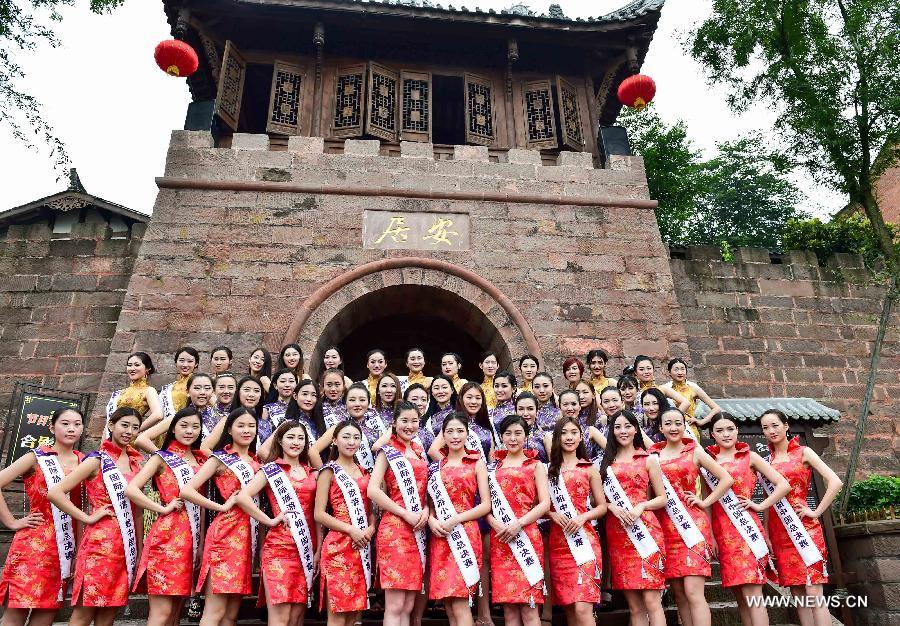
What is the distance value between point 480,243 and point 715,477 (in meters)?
4.34

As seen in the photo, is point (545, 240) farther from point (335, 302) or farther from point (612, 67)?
point (612, 67)

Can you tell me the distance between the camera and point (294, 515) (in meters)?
3.48

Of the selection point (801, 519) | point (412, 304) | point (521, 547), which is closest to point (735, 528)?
point (801, 519)

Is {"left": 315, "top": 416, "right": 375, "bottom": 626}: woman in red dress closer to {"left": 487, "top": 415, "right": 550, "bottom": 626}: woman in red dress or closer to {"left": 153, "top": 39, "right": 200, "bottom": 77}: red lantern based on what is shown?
{"left": 487, "top": 415, "right": 550, "bottom": 626}: woman in red dress

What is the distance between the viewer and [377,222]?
757 centimetres

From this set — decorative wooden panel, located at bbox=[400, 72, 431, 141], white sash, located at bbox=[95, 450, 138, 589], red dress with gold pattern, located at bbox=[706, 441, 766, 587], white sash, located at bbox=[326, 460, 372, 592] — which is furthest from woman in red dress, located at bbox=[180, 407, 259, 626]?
decorative wooden panel, located at bbox=[400, 72, 431, 141]

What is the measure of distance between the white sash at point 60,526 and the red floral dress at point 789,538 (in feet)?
14.6

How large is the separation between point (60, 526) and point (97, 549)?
0.36 m

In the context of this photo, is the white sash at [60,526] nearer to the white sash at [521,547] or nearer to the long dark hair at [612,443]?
the white sash at [521,547]

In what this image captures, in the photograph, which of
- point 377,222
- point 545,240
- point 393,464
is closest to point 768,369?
point 545,240

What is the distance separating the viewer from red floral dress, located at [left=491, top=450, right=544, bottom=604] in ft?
11.2

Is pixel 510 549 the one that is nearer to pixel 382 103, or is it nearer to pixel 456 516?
pixel 456 516

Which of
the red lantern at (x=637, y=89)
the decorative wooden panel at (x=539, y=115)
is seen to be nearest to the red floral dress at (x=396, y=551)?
the decorative wooden panel at (x=539, y=115)

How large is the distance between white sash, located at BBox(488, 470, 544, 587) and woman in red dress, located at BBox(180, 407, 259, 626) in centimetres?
148
